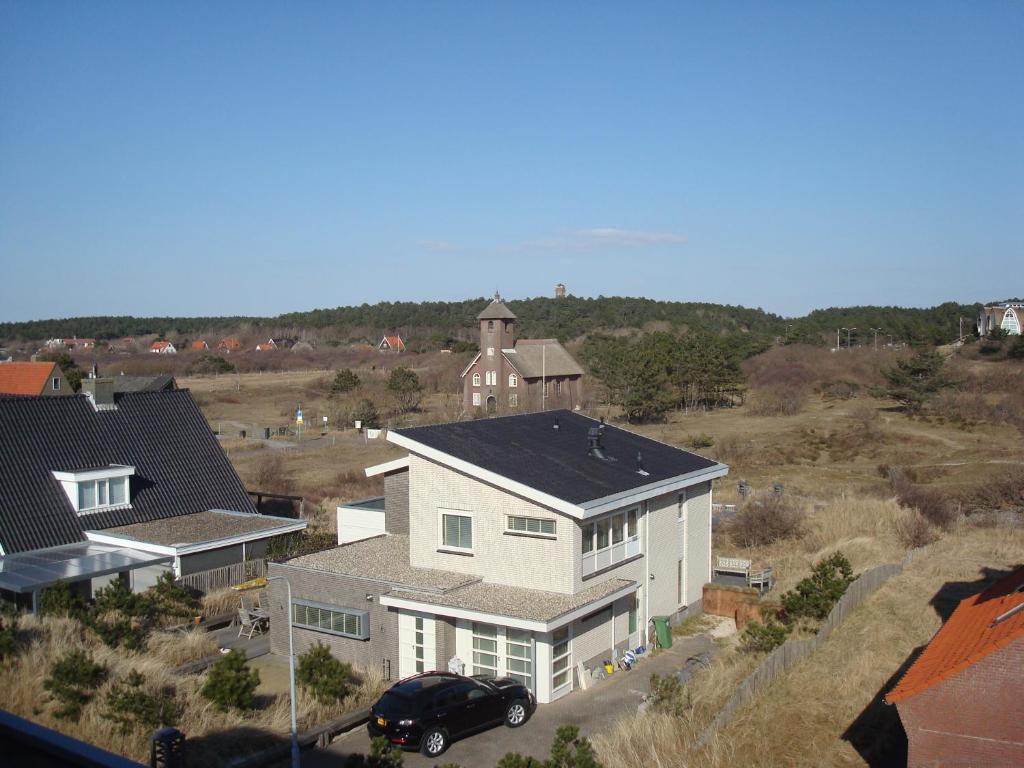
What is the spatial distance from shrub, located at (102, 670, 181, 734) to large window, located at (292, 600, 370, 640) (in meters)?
5.08

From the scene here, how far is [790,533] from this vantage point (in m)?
29.3

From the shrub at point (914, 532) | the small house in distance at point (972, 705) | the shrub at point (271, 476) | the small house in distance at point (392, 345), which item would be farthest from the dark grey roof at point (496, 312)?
the small house in distance at point (392, 345)

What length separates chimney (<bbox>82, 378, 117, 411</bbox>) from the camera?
2750 centimetres

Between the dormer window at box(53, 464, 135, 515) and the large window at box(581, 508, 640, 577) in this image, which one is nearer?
the large window at box(581, 508, 640, 577)

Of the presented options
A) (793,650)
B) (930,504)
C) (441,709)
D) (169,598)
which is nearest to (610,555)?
(793,650)

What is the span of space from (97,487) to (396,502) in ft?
28.5

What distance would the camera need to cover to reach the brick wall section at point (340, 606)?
60.6ft

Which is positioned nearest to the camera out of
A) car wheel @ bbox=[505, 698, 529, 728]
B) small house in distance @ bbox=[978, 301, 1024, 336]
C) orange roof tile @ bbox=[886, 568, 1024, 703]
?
orange roof tile @ bbox=[886, 568, 1024, 703]

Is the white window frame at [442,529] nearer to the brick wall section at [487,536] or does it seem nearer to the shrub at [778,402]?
the brick wall section at [487,536]

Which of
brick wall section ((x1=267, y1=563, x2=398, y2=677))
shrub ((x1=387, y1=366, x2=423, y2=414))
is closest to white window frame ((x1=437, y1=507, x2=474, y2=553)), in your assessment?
brick wall section ((x1=267, y1=563, x2=398, y2=677))

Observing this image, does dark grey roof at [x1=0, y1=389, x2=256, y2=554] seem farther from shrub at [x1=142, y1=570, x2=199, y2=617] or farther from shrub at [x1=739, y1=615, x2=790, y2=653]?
shrub at [x1=739, y1=615, x2=790, y2=653]

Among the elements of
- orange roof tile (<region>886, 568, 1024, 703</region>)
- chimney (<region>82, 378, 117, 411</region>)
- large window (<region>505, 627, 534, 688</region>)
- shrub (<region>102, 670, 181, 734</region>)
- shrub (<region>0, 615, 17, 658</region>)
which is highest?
chimney (<region>82, 378, 117, 411</region>)

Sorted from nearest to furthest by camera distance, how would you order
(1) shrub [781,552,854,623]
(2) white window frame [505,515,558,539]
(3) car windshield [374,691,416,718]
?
1. (3) car windshield [374,691,416,718]
2. (2) white window frame [505,515,558,539]
3. (1) shrub [781,552,854,623]

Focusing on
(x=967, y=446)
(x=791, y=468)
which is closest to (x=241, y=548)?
(x=791, y=468)
